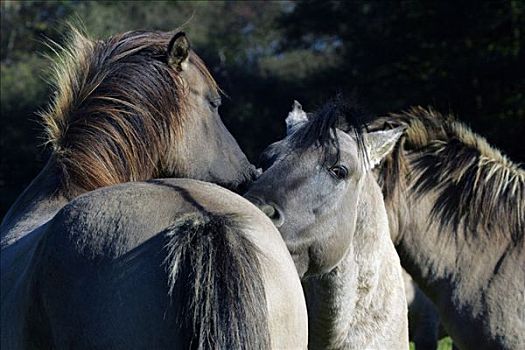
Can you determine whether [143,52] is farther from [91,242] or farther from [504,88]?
[504,88]

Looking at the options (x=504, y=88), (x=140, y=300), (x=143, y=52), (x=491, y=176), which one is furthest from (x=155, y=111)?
(x=504, y=88)

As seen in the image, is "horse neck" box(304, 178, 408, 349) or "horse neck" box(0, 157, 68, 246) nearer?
"horse neck" box(0, 157, 68, 246)

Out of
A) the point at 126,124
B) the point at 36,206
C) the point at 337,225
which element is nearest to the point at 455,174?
the point at 337,225

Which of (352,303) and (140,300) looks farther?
(352,303)

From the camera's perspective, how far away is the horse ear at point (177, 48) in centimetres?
436

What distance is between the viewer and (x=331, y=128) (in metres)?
4.27

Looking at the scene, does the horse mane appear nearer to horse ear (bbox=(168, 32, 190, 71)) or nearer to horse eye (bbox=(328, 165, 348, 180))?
horse eye (bbox=(328, 165, 348, 180))

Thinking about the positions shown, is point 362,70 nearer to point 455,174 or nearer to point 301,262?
point 455,174

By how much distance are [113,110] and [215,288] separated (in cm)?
151

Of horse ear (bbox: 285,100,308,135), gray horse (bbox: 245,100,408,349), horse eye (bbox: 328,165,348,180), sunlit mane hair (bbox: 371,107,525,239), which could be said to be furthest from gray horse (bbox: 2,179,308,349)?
sunlit mane hair (bbox: 371,107,525,239)

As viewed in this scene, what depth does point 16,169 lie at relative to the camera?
78.2 ft

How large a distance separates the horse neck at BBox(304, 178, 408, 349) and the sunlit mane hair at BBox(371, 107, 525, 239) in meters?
1.65

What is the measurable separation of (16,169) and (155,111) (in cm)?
2054

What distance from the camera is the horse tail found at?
8.18ft
